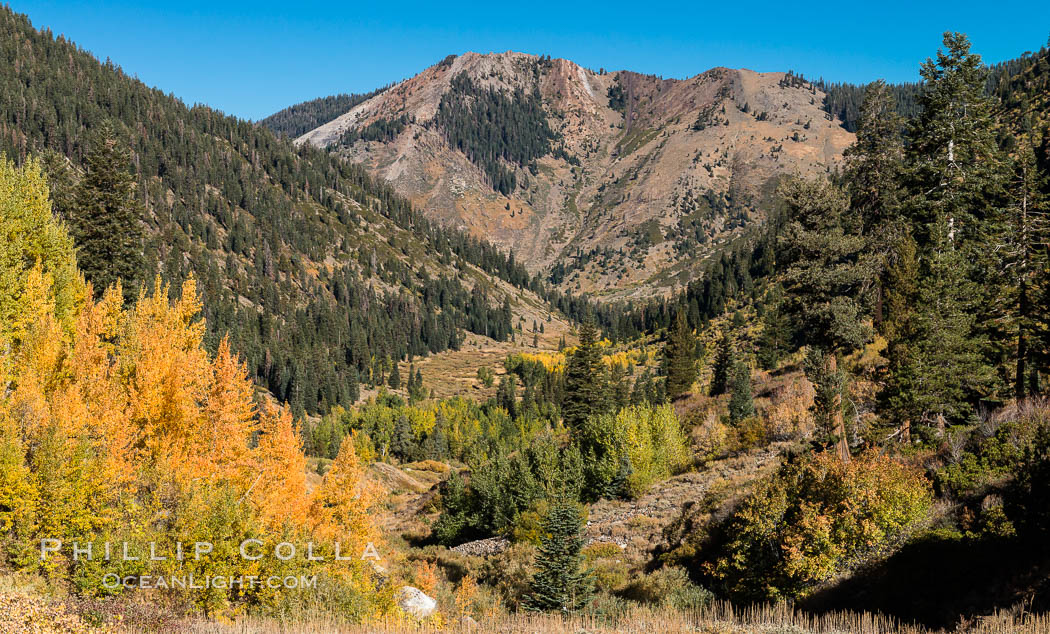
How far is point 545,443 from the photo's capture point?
59812 millimetres

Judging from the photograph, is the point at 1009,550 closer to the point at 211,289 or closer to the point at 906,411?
the point at 906,411

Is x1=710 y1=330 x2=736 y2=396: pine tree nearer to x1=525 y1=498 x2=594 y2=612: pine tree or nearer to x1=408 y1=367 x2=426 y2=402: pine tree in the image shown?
x1=525 y1=498 x2=594 y2=612: pine tree

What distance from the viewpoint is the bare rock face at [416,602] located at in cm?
2615

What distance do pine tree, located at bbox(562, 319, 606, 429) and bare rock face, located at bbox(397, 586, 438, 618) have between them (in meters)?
35.9

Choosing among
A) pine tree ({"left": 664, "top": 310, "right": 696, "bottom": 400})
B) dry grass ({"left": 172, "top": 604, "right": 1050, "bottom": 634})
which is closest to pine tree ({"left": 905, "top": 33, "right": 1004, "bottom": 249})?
dry grass ({"left": 172, "top": 604, "right": 1050, "bottom": 634})

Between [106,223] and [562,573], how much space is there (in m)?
39.9

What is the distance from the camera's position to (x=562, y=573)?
89.5 ft

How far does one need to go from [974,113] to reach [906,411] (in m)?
22.5

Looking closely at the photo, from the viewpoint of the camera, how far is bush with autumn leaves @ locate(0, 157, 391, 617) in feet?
54.4

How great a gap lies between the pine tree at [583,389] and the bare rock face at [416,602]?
35.9 m

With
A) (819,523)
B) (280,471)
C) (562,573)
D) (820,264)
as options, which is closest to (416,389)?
(280,471)

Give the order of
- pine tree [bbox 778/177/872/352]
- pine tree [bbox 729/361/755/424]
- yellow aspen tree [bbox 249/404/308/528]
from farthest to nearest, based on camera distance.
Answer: pine tree [bbox 729/361/755/424] → pine tree [bbox 778/177/872/352] → yellow aspen tree [bbox 249/404/308/528]

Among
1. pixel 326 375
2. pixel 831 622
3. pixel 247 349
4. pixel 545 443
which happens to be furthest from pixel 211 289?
pixel 831 622

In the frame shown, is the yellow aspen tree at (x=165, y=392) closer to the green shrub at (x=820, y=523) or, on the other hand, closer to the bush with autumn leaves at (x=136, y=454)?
the bush with autumn leaves at (x=136, y=454)
